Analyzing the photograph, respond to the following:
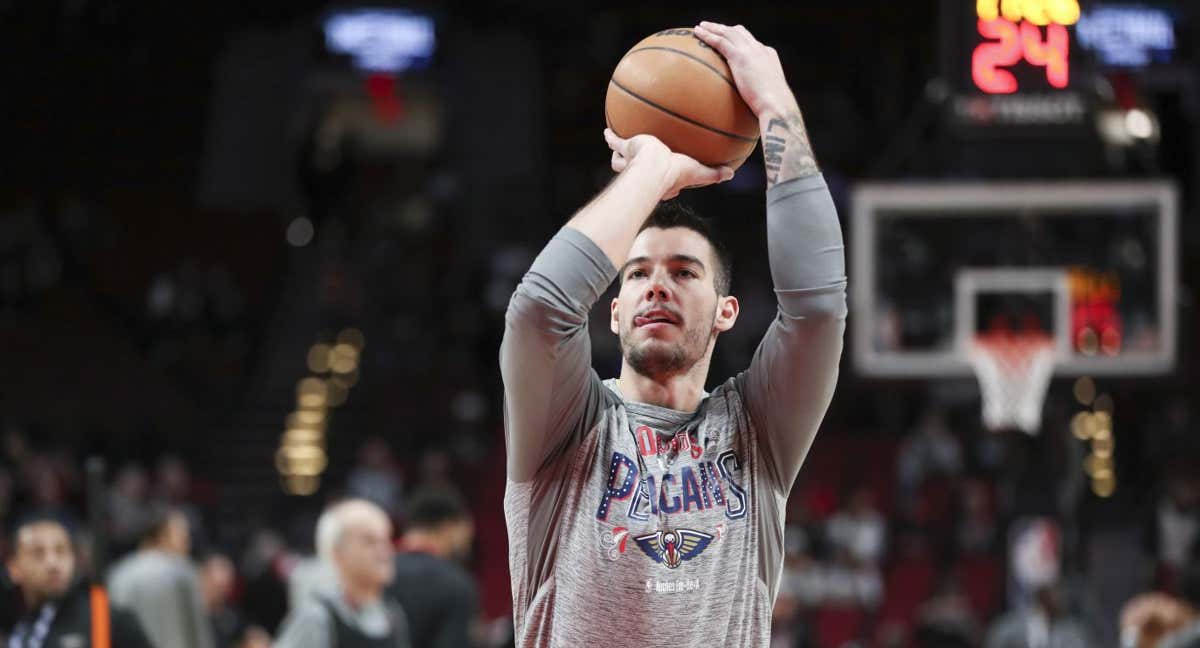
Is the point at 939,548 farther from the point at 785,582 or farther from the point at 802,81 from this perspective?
the point at 802,81

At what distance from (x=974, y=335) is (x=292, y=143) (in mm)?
13331

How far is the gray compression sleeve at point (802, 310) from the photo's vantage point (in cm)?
295

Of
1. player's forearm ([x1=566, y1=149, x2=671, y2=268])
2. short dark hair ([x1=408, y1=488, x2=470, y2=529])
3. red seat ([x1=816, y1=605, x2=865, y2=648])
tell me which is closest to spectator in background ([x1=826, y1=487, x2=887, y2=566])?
red seat ([x1=816, y1=605, x2=865, y2=648])

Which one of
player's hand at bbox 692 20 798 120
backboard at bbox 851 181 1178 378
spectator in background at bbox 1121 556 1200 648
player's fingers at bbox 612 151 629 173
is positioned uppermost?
backboard at bbox 851 181 1178 378

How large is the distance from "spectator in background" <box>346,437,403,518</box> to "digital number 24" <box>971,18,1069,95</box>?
28.0ft

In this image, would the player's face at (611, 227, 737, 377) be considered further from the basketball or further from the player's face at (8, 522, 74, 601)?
the player's face at (8, 522, 74, 601)

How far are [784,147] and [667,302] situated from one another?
0.35 meters

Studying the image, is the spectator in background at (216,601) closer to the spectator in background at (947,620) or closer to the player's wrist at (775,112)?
the spectator in background at (947,620)

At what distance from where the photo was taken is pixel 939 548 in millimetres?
14992

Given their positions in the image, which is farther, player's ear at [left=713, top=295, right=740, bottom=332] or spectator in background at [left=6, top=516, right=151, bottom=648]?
spectator in background at [left=6, top=516, right=151, bottom=648]

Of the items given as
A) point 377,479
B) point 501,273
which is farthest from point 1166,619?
point 501,273

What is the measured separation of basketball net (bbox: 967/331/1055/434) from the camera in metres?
10.6

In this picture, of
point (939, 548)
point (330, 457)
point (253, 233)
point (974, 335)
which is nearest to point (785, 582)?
point (939, 548)

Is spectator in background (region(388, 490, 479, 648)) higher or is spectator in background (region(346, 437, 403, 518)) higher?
spectator in background (region(346, 437, 403, 518))
